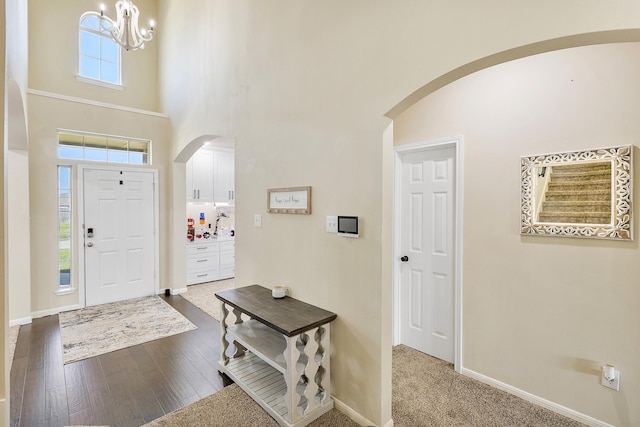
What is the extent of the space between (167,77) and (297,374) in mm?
5125

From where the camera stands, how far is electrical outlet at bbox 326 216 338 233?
2197mm

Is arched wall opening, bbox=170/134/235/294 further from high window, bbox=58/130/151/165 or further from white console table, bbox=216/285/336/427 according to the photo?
white console table, bbox=216/285/336/427

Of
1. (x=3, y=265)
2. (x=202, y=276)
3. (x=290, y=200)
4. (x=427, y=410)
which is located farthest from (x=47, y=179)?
(x=427, y=410)

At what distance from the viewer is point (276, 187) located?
2730 mm

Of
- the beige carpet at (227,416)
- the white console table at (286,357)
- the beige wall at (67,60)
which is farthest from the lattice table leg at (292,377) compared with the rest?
the beige wall at (67,60)

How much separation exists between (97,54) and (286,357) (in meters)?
5.81

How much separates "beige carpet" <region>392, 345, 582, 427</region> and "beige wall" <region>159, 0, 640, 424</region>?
0.26 m

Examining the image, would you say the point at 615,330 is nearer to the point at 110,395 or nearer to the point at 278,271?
the point at 278,271

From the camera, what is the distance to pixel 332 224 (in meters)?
2.22

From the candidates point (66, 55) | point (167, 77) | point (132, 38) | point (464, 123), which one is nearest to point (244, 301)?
point (464, 123)

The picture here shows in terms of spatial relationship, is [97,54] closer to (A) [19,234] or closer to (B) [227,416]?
(A) [19,234]

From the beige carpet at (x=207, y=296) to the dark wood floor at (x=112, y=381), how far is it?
811mm

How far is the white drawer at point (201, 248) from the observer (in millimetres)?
5520

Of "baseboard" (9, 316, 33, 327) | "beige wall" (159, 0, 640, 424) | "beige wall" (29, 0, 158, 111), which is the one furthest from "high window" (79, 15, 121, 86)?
"baseboard" (9, 316, 33, 327)
